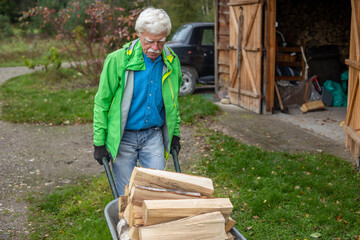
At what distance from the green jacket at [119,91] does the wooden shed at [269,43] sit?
3.66m

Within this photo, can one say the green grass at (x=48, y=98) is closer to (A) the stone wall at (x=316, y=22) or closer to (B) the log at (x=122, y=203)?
(A) the stone wall at (x=316, y=22)

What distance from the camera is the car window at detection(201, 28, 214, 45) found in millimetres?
11805

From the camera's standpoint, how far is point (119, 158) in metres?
3.55

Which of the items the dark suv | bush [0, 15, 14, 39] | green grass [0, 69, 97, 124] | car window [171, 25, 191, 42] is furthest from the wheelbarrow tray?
bush [0, 15, 14, 39]

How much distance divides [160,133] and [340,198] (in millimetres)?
2587

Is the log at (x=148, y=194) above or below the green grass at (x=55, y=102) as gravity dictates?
above

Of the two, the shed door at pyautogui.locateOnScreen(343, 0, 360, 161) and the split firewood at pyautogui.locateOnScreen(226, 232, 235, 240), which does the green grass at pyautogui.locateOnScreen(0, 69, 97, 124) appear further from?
the split firewood at pyautogui.locateOnScreen(226, 232, 235, 240)

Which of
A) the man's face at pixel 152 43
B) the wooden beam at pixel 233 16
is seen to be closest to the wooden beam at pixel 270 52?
the wooden beam at pixel 233 16

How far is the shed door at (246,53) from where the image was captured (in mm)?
9148

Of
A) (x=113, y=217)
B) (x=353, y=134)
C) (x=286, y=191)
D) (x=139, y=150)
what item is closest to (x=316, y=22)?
(x=353, y=134)

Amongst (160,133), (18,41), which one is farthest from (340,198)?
(18,41)

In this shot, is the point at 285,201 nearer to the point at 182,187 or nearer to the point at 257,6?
the point at 182,187

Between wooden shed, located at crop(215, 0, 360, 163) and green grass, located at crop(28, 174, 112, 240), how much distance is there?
3.62 metres

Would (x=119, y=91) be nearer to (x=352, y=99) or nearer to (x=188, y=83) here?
(x=352, y=99)
